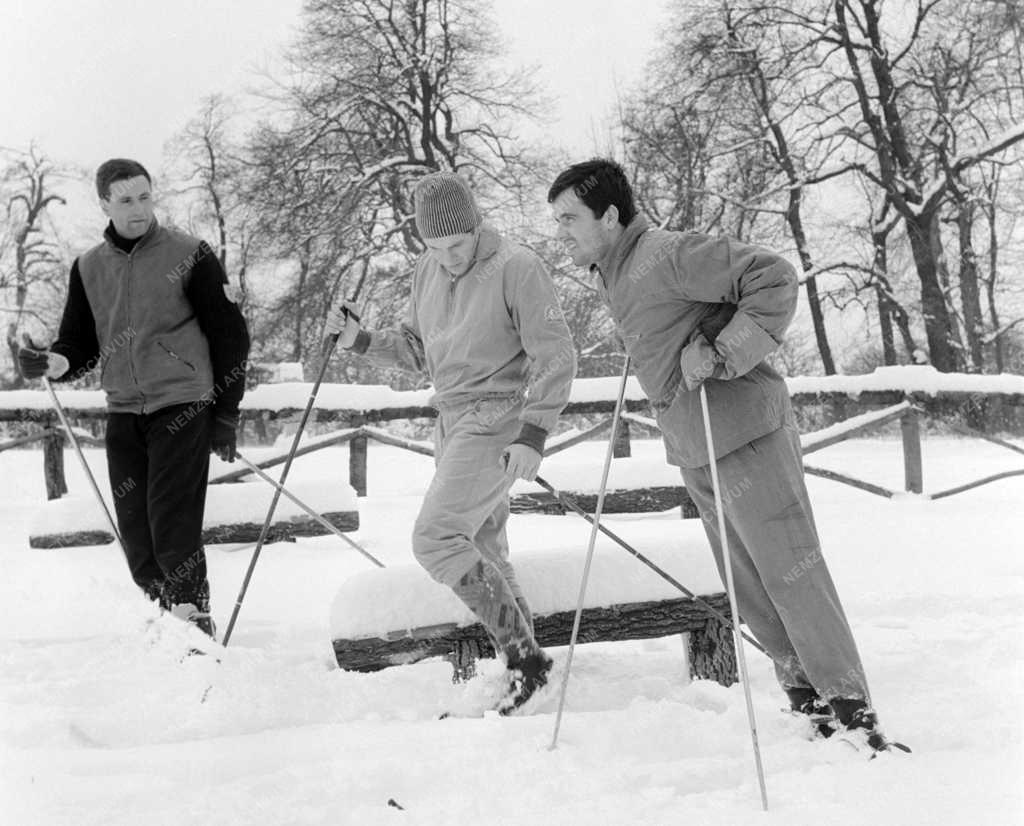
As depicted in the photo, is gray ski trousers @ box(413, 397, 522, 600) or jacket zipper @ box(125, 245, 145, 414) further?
jacket zipper @ box(125, 245, 145, 414)

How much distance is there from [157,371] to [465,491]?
1353 millimetres

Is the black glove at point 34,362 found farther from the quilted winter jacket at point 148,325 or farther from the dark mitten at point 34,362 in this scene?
the quilted winter jacket at point 148,325

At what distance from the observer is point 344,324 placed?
10.4 ft

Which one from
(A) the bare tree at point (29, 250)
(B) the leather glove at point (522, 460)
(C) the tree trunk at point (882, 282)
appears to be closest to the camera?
(B) the leather glove at point (522, 460)

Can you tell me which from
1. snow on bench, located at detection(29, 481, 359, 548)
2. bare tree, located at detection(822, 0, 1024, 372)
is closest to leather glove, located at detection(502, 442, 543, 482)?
snow on bench, located at detection(29, 481, 359, 548)

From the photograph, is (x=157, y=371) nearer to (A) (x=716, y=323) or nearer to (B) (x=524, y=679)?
(B) (x=524, y=679)

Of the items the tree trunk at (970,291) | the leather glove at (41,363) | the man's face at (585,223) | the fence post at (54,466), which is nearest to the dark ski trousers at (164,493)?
the leather glove at (41,363)

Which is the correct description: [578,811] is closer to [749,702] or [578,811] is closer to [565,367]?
[749,702]

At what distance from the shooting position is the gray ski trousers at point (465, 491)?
8.81 feet

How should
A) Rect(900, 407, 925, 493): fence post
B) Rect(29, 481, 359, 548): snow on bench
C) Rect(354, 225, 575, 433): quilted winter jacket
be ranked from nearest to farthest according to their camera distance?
Rect(354, 225, 575, 433): quilted winter jacket < Rect(29, 481, 359, 548): snow on bench < Rect(900, 407, 925, 493): fence post

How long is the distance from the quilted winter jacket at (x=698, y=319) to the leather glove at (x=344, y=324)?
96 cm

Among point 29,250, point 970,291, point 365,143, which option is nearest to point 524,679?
point 365,143

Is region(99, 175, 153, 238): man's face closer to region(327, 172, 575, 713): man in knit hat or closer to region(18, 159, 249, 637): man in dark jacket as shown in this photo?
region(18, 159, 249, 637): man in dark jacket

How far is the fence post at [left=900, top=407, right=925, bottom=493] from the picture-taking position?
7.37 m
